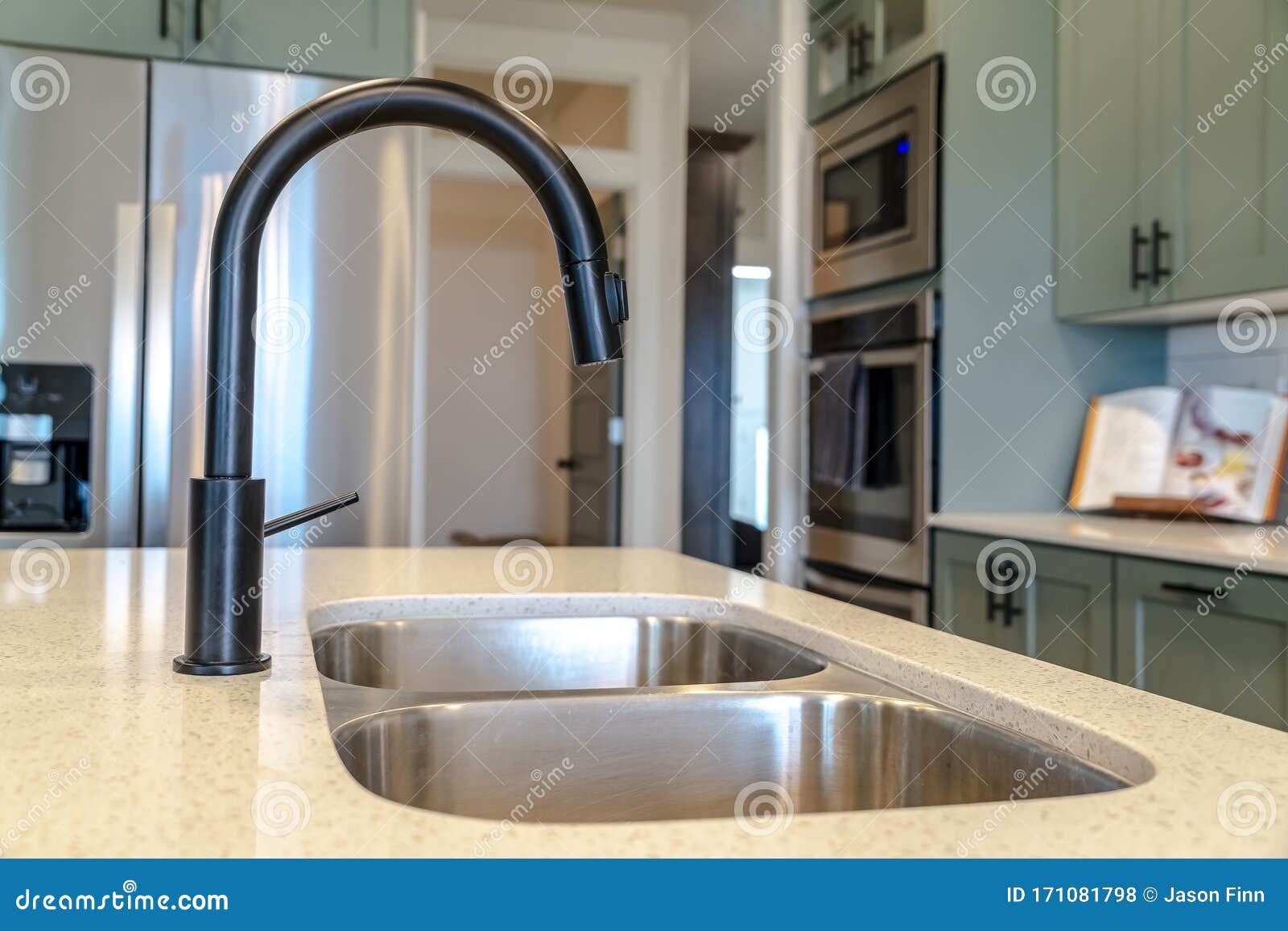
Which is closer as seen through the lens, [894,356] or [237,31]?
[237,31]

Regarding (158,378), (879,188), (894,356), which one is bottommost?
(158,378)

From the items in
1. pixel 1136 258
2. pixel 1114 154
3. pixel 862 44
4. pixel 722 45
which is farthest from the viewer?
pixel 722 45

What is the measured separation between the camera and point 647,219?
421 cm

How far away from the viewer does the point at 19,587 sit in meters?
1.15

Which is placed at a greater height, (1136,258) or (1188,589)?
(1136,258)

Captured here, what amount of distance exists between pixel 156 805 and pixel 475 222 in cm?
638
